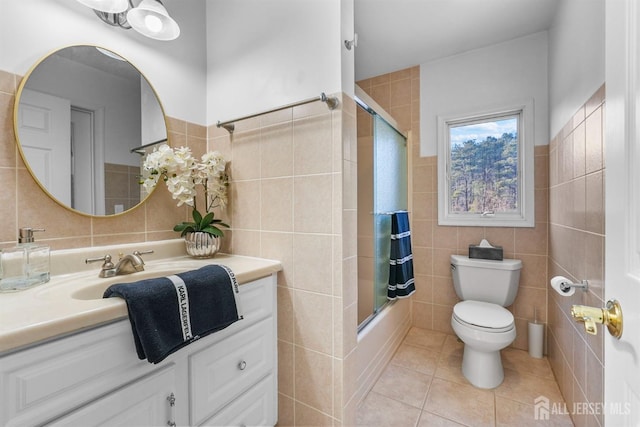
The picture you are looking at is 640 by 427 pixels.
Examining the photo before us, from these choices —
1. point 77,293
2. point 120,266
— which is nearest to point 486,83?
point 120,266

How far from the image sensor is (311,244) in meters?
1.24

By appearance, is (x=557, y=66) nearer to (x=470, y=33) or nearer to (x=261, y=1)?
(x=470, y=33)

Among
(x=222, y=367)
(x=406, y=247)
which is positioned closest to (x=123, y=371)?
(x=222, y=367)

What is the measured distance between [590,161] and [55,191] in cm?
220

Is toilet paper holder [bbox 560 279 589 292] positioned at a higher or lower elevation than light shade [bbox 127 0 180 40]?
lower

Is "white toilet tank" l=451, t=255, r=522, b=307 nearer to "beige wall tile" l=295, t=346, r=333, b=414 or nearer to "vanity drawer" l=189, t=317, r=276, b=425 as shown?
"beige wall tile" l=295, t=346, r=333, b=414

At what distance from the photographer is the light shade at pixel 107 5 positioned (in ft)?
3.33

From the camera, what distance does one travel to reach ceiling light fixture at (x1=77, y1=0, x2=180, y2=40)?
107 centimetres

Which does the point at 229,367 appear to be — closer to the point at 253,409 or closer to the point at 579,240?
the point at 253,409

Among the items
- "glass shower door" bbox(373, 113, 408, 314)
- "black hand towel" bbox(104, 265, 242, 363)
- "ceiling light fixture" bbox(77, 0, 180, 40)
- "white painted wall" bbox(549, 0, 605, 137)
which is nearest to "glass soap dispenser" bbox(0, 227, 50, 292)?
"black hand towel" bbox(104, 265, 242, 363)

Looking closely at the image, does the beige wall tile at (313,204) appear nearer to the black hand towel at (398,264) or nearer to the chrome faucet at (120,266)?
the chrome faucet at (120,266)

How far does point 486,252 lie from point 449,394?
3.40 ft

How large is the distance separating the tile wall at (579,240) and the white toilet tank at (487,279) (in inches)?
9.5

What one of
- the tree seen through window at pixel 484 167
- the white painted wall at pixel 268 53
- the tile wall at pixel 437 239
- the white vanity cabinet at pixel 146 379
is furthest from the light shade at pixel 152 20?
the tree seen through window at pixel 484 167
